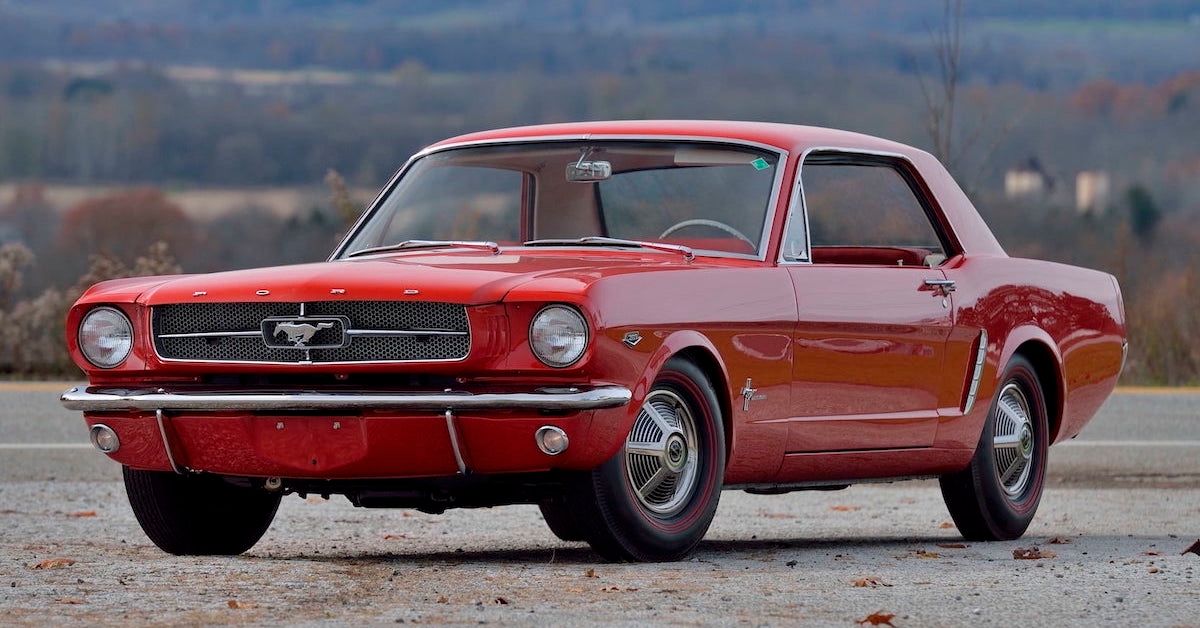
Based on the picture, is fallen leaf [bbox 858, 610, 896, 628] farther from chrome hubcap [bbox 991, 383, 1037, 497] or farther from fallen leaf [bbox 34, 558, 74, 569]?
chrome hubcap [bbox 991, 383, 1037, 497]

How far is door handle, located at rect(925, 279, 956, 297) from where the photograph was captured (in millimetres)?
9117

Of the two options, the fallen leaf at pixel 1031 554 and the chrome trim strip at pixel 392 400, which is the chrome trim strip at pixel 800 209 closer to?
the fallen leaf at pixel 1031 554

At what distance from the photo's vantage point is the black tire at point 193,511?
26.9 feet

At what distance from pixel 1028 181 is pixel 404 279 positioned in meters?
68.6

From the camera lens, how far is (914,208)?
9.86 m

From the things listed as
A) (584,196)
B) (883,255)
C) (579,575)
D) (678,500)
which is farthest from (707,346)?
(883,255)

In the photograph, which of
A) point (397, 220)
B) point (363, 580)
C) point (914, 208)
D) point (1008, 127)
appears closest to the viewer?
point (363, 580)

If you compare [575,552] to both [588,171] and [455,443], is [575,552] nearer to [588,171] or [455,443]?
[455,443]

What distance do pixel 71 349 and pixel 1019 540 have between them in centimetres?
398

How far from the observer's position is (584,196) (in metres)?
9.11

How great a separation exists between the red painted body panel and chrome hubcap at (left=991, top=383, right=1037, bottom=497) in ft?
0.67

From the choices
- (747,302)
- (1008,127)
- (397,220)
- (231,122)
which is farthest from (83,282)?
(231,122)

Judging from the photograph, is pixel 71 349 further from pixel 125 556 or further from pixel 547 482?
pixel 547 482

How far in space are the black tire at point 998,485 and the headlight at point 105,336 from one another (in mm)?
3449
